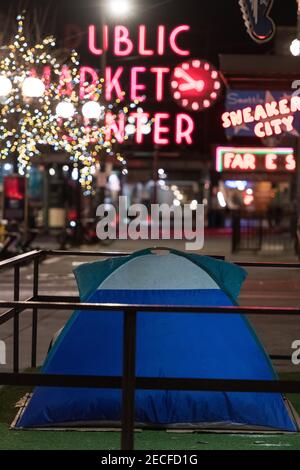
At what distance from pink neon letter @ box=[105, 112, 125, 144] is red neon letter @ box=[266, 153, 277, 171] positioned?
7.02 meters

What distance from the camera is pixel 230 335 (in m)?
6.88

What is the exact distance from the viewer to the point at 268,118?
1501cm

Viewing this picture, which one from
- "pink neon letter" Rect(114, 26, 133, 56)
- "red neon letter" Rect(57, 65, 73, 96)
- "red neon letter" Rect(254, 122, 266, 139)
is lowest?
"red neon letter" Rect(254, 122, 266, 139)

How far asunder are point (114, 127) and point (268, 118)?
618cm

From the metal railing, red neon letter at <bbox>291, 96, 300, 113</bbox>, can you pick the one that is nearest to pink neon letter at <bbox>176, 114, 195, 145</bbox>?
red neon letter at <bbox>291, 96, 300, 113</bbox>

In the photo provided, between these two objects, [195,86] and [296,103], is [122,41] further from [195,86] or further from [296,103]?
[296,103]

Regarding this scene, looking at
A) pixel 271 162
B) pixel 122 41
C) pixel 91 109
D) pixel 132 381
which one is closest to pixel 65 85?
pixel 91 109

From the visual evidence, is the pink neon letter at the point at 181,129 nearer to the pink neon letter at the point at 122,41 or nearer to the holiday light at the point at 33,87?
the pink neon letter at the point at 122,41

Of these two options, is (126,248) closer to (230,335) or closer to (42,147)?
(42,147)

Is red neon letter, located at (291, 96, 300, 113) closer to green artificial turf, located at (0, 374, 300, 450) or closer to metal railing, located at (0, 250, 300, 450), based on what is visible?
green artificial turf, located at (0, 374, 300, 450)

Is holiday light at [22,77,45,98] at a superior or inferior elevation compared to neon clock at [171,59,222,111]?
inferior

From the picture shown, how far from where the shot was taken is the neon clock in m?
26.6
